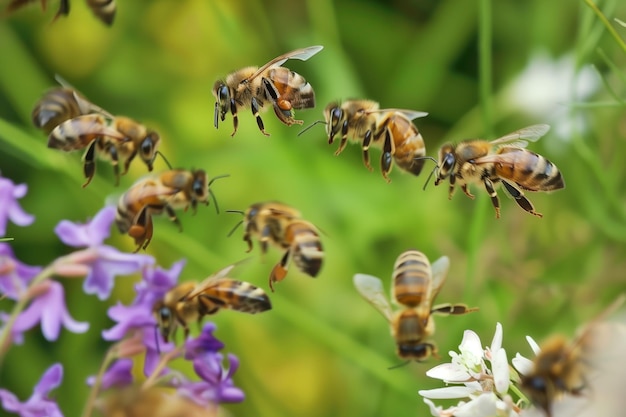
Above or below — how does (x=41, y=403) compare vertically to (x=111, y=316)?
below

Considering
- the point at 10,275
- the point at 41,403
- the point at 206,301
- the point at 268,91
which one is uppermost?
the point at 268,91

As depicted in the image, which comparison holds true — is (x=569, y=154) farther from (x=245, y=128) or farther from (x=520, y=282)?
(x=245, y=128)

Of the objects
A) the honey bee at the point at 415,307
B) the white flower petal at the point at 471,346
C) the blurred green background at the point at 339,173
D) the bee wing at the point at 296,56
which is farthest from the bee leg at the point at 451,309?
the blurred green background at the point at 339,173

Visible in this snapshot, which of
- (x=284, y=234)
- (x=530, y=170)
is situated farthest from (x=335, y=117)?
(x=530, y=170)

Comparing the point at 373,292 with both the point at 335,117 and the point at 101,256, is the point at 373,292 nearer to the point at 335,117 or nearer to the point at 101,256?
the point at 335,117

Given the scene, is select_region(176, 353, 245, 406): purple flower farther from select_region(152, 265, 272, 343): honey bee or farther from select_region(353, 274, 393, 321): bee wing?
select_region(353, 274, 393, 321): bee wing
